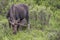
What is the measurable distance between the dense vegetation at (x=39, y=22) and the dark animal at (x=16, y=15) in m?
0.20

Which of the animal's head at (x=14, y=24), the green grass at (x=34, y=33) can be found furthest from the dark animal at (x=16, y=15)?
the green grass at (x=34, y=33)

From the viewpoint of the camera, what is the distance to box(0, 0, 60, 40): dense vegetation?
727 centimetres

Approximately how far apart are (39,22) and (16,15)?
2.98 ft

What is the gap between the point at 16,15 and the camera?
26.5ft

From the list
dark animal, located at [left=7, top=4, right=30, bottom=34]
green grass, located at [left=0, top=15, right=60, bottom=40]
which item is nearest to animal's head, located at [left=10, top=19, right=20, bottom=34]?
dark animal, located at [left=7, top=4, right=30, bottom=34]

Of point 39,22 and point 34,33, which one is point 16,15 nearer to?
point 39,22

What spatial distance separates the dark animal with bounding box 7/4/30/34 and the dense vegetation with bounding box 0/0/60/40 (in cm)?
20

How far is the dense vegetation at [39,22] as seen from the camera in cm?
727

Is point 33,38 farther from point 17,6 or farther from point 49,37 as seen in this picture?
point 17,6

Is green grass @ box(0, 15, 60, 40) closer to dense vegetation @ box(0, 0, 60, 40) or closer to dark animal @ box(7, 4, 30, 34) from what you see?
dense vegetation @ box(0, 0, 60, 40)

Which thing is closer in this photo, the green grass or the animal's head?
the green grass

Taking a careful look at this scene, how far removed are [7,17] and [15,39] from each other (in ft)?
5.08

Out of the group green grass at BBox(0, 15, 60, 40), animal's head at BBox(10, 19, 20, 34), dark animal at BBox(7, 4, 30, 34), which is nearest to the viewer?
green grass at BBox(0, 15, 60, 40)

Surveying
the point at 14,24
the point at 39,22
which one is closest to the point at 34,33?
the point at 14,24
